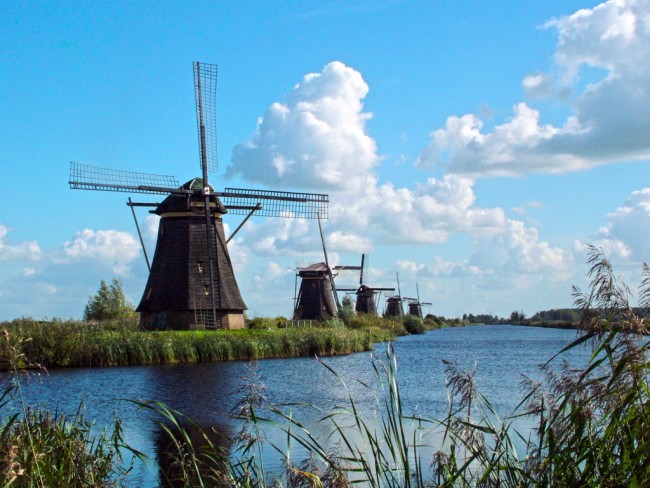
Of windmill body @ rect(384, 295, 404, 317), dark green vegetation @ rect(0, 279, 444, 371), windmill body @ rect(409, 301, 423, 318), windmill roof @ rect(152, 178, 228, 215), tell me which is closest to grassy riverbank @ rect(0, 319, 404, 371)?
dark green vegetation @ rect(0, 279, 444, 371)

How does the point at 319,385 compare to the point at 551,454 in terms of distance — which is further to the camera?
the point at 319,385

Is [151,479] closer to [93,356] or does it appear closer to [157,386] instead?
[157,386]

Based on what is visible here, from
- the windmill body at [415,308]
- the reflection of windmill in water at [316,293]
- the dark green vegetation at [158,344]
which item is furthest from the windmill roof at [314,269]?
the windmill body at [415,308]

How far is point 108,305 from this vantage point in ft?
165

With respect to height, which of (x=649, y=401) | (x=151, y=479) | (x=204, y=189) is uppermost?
(x=204, y=189)

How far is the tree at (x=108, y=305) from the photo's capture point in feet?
163

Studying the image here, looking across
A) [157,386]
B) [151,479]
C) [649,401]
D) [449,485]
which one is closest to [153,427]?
[151,479]

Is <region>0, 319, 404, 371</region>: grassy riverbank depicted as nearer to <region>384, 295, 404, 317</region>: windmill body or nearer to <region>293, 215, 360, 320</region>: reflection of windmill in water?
<region>293, 215, 360, 320</region>: reflection of windmill in water

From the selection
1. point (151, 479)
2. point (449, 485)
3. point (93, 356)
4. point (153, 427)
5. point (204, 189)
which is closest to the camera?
point (449, 485)

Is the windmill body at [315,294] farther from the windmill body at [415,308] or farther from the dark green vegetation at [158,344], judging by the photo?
the windmill body at [415,308]

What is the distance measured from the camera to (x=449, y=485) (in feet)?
11.9

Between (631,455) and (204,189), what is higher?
(204,189)

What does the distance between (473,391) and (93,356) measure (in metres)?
21.6

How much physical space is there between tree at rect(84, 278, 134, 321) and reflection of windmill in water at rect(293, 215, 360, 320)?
36.6 ft
